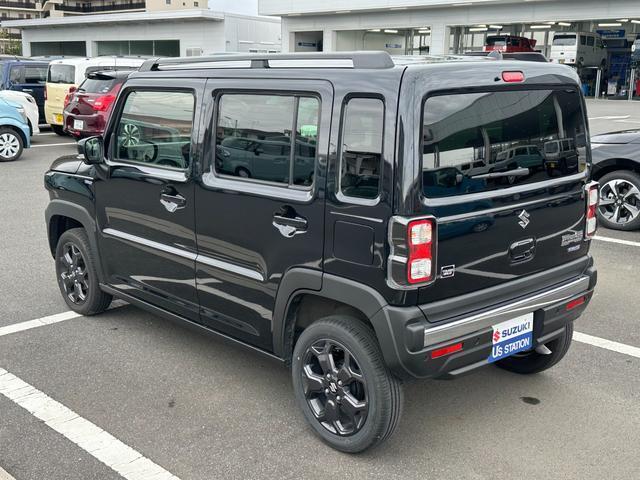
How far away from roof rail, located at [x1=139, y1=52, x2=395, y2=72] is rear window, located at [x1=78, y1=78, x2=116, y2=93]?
9.93 m

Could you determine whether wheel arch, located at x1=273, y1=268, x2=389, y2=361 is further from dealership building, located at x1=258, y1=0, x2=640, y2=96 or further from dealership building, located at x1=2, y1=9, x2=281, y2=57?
dealership building, located at x1=2, y1=9, x2=281, y2=57

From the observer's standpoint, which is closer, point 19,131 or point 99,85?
point 19,131

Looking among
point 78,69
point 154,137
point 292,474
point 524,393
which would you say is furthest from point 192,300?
point 78,69

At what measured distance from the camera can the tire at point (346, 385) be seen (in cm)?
313

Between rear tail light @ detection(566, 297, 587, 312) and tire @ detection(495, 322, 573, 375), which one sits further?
tire @ detection(495, 322, 573, 375)

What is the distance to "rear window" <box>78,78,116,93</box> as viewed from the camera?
1361 cm

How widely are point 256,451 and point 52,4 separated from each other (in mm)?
102915

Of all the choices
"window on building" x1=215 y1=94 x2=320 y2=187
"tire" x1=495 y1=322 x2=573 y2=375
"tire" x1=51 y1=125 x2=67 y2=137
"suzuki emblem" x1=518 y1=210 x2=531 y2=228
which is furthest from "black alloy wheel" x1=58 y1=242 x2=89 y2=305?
"tire" x1=51 y1=125 x2=67 y2=137

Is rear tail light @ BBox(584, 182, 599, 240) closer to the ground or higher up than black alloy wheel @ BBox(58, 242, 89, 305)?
higher up

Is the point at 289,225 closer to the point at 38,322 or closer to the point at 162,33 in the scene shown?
the point at 38,322

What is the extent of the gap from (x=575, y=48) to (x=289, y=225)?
34.0 meters

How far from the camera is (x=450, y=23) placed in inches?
1481

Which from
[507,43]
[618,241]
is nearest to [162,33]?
[507,43]

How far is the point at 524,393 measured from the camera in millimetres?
4000
